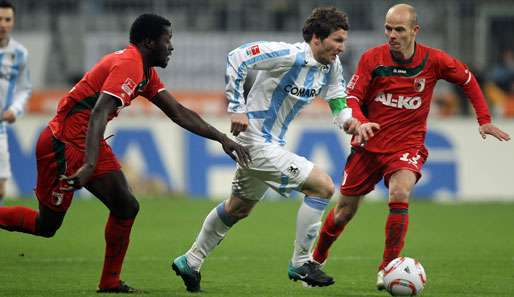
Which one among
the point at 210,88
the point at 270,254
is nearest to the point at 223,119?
the point at 210,88

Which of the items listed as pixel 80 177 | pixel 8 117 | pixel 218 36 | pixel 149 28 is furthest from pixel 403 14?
pixel 218 36

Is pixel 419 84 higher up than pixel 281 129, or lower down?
higher up

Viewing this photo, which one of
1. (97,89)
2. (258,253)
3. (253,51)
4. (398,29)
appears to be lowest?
(258,253)

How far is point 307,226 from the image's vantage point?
28.9ft

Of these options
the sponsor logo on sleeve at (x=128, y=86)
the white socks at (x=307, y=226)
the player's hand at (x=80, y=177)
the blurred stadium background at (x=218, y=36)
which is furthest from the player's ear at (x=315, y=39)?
the blurred stadium background at (x=218, y=36)

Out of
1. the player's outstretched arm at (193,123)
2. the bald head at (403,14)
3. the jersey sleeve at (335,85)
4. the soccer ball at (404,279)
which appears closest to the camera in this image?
the soccer ball at (404,279)

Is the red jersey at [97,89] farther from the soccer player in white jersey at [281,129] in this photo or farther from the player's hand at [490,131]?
the player's hand at [490,131]

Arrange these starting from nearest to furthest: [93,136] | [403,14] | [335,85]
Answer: [93,136] < [335,85] < [403,14]

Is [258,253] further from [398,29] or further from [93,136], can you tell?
[93,136]

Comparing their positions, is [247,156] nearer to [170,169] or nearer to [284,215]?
[284,215]

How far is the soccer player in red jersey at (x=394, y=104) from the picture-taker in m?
9.52

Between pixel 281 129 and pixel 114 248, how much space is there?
5.64ft

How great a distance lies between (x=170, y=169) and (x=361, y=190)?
933cm

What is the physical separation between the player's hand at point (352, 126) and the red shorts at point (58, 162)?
191cm
